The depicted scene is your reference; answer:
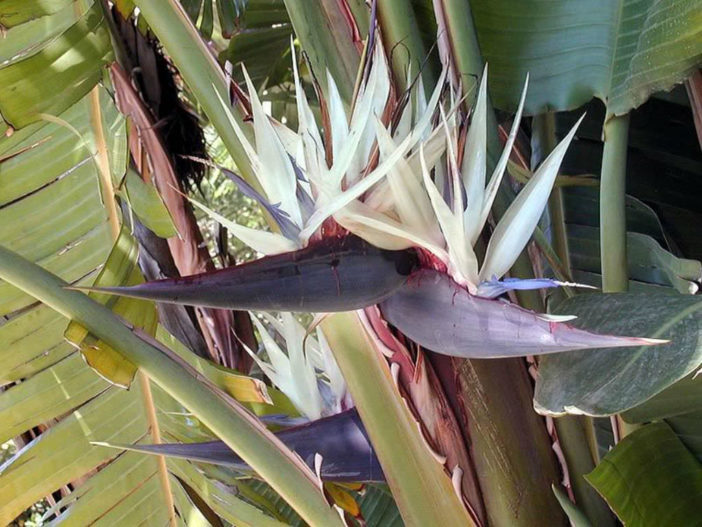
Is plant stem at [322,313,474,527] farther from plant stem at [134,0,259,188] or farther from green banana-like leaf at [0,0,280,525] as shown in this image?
green banana-like leaf at [0,0,280,525]

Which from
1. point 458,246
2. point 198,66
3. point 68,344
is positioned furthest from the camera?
point 68,344

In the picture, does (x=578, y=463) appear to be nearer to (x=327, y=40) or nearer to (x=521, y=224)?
(x=521, y=224)

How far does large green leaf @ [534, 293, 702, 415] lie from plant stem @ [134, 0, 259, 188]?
0.20 meters

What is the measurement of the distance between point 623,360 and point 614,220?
126mm

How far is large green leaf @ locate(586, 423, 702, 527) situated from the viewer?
0.36 m

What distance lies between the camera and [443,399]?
37 centimetres

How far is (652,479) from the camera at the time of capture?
1.30ft

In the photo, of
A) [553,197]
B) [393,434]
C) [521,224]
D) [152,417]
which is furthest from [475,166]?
[152,417]

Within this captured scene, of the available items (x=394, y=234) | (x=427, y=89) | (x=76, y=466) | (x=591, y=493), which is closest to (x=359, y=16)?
(x=427, y=89)

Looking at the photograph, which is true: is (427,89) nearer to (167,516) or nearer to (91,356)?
(91,356)

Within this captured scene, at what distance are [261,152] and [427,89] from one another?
0.12m

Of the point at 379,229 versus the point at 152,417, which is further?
the point at 152,417

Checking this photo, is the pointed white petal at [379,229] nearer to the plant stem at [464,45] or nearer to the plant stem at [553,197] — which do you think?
the plant stem at [464,45]

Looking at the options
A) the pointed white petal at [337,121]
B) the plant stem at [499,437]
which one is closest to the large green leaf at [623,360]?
the plant stem at [499,437]
